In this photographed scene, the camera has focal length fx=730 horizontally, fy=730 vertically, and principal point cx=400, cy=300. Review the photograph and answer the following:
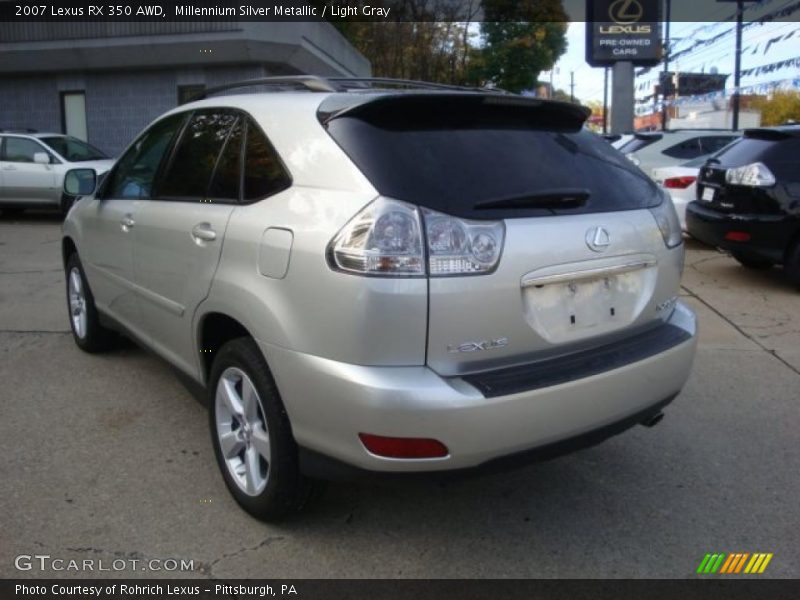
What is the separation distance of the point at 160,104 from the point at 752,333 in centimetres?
1626

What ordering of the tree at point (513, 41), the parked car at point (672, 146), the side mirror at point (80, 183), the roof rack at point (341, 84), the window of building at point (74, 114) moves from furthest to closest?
1. the tree at point (513, 41)
2. the window of building at point (74, 114)
3. the parked car at point (672, 146)
4. the side mirror at point (80, 183)
5. the roof rack at point (341, 84)

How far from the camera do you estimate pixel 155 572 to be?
8.64ft

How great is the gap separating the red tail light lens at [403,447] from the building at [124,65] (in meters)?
15.6

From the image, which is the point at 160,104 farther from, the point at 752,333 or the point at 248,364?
the point at 248,364

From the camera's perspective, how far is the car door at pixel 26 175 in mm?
13172

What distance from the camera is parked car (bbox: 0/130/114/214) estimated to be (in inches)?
518

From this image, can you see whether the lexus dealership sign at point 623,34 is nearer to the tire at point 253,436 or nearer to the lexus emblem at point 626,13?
the lexus emblem at point 626,13

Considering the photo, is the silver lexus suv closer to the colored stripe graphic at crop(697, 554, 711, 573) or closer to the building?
the colored stripe graphic at crop(697, 554, 711, 573)

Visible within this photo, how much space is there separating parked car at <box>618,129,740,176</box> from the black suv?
3.19 meters

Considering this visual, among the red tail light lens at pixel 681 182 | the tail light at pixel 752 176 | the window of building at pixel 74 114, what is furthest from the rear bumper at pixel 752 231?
the window of building at pixel 74 114

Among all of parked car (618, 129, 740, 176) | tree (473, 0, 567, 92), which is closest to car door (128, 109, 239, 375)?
parked car (618, 129, 740, 176)

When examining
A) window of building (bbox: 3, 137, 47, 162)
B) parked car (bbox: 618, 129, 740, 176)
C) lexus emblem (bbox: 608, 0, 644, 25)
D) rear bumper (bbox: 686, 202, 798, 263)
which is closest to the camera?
rear bumper (bbox: 686, 202, 798, 263)
